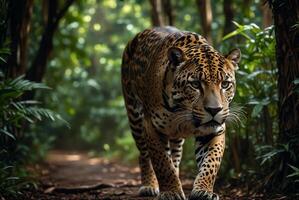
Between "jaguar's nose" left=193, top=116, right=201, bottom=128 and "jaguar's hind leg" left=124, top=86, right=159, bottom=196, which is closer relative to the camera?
"jaguar's nose" left=193, top=116, right=201, bottom=128

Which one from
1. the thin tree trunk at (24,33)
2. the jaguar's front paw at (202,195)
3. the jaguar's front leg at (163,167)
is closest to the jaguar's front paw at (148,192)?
the jaguar's front leg at (163,167)

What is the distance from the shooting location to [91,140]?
20672 millimetres

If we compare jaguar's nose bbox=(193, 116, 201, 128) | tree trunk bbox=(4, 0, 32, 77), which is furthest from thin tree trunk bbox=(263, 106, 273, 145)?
tree trunk bbox=(4, 0, 32, 77)

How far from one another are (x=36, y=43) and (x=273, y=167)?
8.22 m

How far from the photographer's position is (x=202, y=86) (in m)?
4.91

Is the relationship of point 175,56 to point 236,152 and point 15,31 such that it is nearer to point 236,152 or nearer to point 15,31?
point 236,152

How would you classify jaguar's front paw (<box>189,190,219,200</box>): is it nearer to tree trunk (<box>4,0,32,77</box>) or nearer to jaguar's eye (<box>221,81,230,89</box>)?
jaguar's eye (<box>221,81,230,89</box>)

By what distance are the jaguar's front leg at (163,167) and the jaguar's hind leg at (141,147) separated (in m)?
0.94

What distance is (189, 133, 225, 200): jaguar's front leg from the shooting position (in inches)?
190

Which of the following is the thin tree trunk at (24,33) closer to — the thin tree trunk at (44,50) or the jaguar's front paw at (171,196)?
the thin tree trunk at (44,50)

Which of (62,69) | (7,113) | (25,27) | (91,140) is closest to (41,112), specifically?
(7,113)

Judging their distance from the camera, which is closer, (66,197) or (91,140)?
(66,197)

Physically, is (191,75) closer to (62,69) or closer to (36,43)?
(36,43)

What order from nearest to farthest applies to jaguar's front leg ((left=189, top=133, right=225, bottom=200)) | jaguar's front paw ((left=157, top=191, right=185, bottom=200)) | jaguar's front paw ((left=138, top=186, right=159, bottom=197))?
jaguar's front leg ((left=189, top=133, right=225, bottom=200)), jaguar's front paw ((left=157, top=191, right=185, bottom=200)), jaguar's front paw ((left=138, top=186, right=159, bottom=197))
